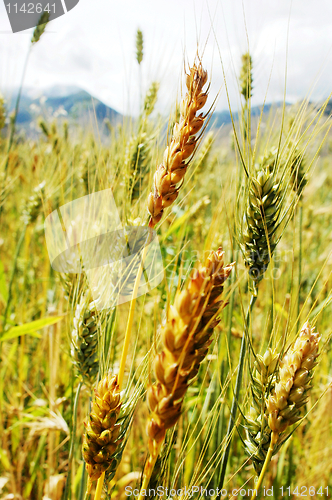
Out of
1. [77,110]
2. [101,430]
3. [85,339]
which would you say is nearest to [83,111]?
[85,339]

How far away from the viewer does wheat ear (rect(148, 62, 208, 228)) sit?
16.4 inches

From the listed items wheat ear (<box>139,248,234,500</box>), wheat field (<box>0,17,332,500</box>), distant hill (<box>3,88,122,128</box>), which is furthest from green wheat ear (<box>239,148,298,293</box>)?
distant hill (<box>3,88,122,128</box>)

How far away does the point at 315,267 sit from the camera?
1780 millimetres

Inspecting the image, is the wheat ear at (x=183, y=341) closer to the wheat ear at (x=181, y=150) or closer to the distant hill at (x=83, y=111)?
the wheat ear at (x=181, y=150)

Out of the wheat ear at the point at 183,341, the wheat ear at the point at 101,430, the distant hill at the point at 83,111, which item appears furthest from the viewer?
the distant hill at the point at 83,111

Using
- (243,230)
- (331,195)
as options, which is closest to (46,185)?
(243,230)

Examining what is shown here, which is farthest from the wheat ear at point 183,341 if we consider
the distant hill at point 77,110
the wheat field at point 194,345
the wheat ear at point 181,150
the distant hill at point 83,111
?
the distant hill at point 77,110

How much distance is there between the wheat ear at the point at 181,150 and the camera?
0.42m

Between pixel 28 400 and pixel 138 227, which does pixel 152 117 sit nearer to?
pixel 138 227

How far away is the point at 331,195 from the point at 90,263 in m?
3.61

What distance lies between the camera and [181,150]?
42cm

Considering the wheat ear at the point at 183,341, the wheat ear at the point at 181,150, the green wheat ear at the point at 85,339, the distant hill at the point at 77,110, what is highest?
the distant hill at the point at 77,110

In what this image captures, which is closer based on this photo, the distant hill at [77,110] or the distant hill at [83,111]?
the distant hill at [83,111]

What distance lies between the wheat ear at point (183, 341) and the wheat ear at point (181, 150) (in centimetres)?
14
